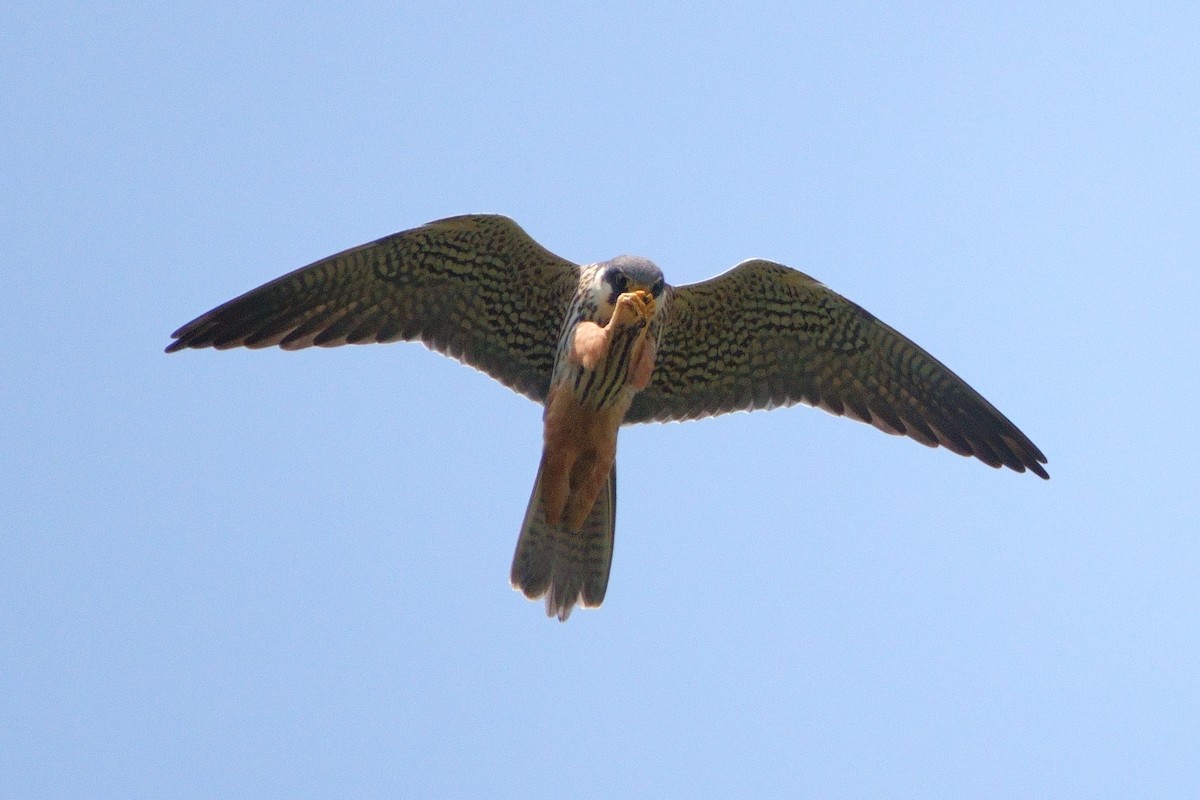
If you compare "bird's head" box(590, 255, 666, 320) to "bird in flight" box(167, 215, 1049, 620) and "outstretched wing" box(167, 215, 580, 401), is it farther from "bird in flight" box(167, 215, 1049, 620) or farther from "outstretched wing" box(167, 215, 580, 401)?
"outstretched wing" box(167, 215, 580, 401)

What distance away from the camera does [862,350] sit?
855 centimetres

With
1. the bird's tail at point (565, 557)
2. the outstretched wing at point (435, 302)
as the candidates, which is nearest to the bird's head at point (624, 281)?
the outstretched wing at point (435, 302)

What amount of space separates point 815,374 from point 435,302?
2130 millimetres

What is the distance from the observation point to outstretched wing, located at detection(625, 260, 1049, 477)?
27.6ft

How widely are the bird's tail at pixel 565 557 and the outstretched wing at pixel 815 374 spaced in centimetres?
64

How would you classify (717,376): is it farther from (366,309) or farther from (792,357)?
(366,309)

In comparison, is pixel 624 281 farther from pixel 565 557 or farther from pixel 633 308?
pixel 565 557

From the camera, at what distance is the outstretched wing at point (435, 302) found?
7.96 metres

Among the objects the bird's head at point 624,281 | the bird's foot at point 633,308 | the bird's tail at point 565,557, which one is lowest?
the bird's tail at point 565,557

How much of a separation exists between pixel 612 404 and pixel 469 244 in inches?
45.9

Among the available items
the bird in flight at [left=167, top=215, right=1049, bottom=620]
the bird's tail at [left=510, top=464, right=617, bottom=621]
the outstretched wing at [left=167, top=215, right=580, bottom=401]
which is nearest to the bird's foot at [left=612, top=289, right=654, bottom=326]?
the bird in flight at [left=167, top=215, right=1049, bottom=620]

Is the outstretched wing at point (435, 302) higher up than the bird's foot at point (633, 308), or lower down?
higher up

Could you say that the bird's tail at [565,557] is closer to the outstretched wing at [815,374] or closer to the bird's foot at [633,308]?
the outstretched wing at [815,374]

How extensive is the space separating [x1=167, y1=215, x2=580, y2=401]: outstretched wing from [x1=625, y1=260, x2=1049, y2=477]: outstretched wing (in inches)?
27.0
